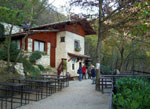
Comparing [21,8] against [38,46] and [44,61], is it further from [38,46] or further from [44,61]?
[44,61]

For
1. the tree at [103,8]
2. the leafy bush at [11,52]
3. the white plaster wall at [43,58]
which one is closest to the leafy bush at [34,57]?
the white plaster wall at [43,58]

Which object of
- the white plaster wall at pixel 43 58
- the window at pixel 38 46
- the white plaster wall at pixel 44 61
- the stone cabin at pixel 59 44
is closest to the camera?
the white plaster wall at pixel 43 58

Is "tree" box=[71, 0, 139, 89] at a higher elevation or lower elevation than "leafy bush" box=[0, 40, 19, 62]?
higher

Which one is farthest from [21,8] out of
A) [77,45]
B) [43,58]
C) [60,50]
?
[77,45]

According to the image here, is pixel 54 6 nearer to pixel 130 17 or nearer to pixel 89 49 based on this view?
pixel 130 17

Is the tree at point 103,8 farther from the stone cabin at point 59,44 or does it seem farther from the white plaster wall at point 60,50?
the white plaster wall at point 60,50

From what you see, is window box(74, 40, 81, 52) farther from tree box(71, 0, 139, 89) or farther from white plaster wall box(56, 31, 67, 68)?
tree box(71, 0, 139, 89)

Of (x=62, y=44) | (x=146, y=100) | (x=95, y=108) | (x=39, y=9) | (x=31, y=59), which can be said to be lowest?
(x=95, y=108)

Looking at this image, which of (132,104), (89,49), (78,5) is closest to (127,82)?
(132,104)

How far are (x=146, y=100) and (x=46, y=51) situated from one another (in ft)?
45.7

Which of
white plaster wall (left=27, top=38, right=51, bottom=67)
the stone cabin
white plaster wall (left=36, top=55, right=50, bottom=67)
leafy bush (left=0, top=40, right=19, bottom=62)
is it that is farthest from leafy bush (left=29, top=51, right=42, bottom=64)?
leafy bush (left=0, top=40, right=19, bottom=62)

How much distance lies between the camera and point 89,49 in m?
35.8

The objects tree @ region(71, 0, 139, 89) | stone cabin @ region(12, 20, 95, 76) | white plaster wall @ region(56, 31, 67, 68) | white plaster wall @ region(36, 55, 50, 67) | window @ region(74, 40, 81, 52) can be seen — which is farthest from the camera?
window @ region(74, 40, 81, 52)

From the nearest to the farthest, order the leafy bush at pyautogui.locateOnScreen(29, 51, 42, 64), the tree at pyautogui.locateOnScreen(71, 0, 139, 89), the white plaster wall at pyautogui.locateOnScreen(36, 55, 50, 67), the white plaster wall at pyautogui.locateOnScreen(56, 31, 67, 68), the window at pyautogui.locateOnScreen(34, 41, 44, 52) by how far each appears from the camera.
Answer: the tree at pyautogui.locateOnScreen(71, 0, 139, 89) → the leafy bush at pyautogui.locateOnScreen(29, 51, 42, 64) → the white plaster wall at pyautogui.locateOnScreen(36, 55, 50, 67) → the window at pyautogui.locateOnScreen(34, 41, 44, 52) → the white plaster wall at pyautogui.locateOnScreen(56, 31, 67, 68)
